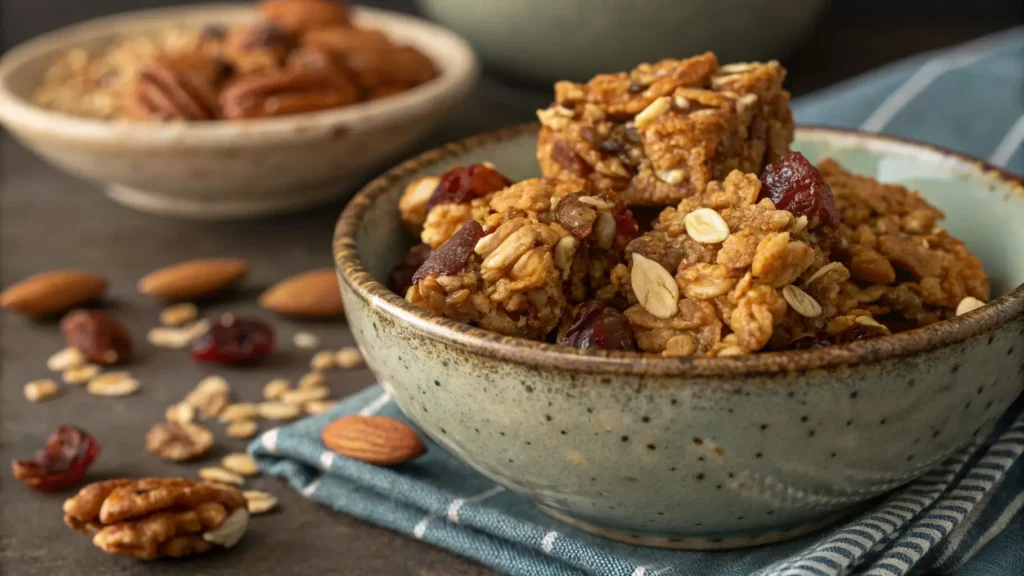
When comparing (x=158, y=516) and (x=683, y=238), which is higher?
(x=683, y=238)

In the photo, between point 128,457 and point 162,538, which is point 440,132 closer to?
point 128,457

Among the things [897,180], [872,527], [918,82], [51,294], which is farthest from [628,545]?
[918,82]

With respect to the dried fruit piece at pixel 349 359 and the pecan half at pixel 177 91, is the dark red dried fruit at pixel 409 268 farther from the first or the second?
the pecan half at pixel 177 91

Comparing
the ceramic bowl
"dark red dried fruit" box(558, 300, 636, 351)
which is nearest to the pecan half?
the ceramic bowl

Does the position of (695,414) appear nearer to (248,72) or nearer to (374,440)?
(374,440)

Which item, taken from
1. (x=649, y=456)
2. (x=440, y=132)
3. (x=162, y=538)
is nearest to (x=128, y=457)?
(x=162, y=538)

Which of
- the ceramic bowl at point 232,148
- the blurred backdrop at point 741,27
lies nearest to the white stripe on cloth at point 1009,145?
the blurred backdrop at point 741,27
